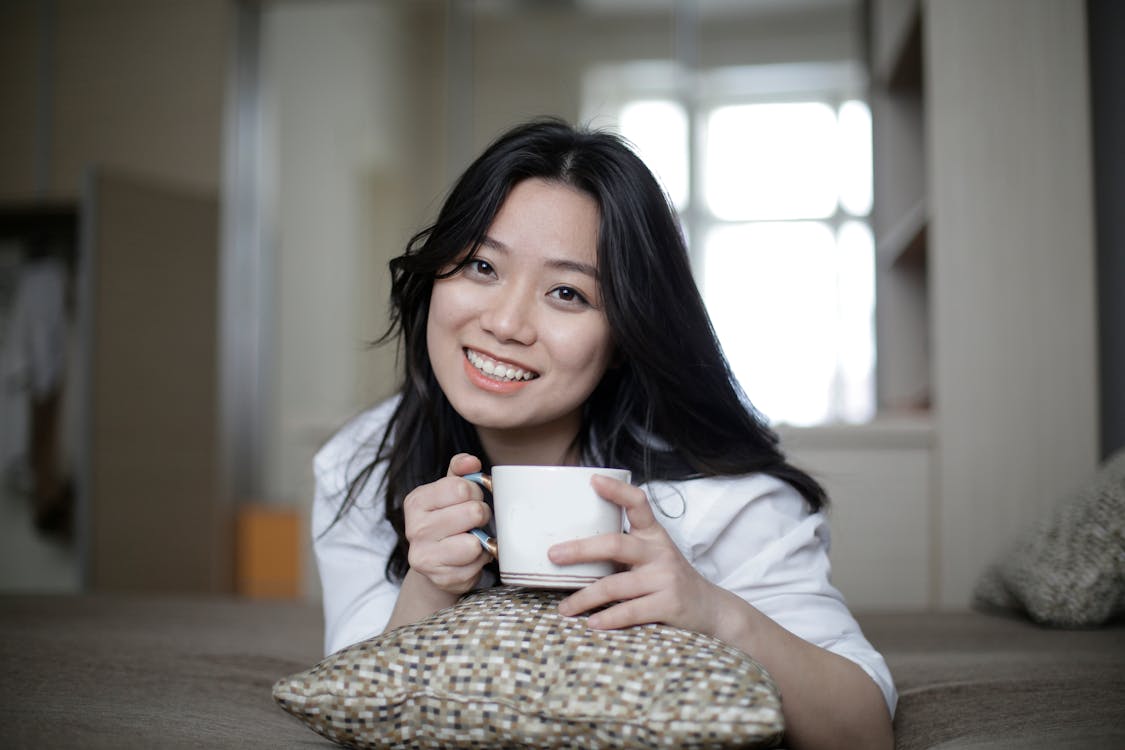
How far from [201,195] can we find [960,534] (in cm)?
298

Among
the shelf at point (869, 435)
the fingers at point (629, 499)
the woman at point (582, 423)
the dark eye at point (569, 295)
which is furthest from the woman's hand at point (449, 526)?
the shelf at point (869, 435)

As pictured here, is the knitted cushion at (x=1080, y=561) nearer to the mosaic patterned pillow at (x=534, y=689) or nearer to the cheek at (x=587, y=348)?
the cheek at (x=587, y=348)

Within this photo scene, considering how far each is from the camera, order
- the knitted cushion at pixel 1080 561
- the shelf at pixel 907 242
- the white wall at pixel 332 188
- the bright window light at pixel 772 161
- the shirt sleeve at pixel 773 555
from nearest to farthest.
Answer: the shirt sleeve at pixel 773 555
the knitted cushion at pixel 1080 561
the shelf at pixel 907 242
the bright window light at pixel 772 161
the white wall at pixel 332 188

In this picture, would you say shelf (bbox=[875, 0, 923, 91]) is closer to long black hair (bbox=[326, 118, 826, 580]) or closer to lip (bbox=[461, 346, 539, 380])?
long black hair (bbox=[326, 118, 826, 580])

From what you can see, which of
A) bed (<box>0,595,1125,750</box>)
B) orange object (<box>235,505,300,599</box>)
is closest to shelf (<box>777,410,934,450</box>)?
bed (<box>0,595,1125,750</box>)

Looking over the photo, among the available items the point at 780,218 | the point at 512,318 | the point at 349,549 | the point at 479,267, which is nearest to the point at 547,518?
the point at 512,318

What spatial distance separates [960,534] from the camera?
90.8 inches

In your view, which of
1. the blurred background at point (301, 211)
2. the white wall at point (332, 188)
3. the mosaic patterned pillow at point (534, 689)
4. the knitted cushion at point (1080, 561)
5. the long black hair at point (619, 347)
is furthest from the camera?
the white wall at point (332, 188)

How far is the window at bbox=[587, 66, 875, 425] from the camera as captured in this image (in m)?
3.75

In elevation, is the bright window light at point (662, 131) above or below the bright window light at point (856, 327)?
above

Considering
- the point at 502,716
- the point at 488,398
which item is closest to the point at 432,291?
the point at 488,398

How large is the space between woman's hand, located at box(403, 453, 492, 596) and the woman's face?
182 mm

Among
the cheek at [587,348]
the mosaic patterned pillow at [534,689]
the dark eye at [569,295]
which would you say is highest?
the dark eye at [569,295]

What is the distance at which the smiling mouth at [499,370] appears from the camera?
107 cm
